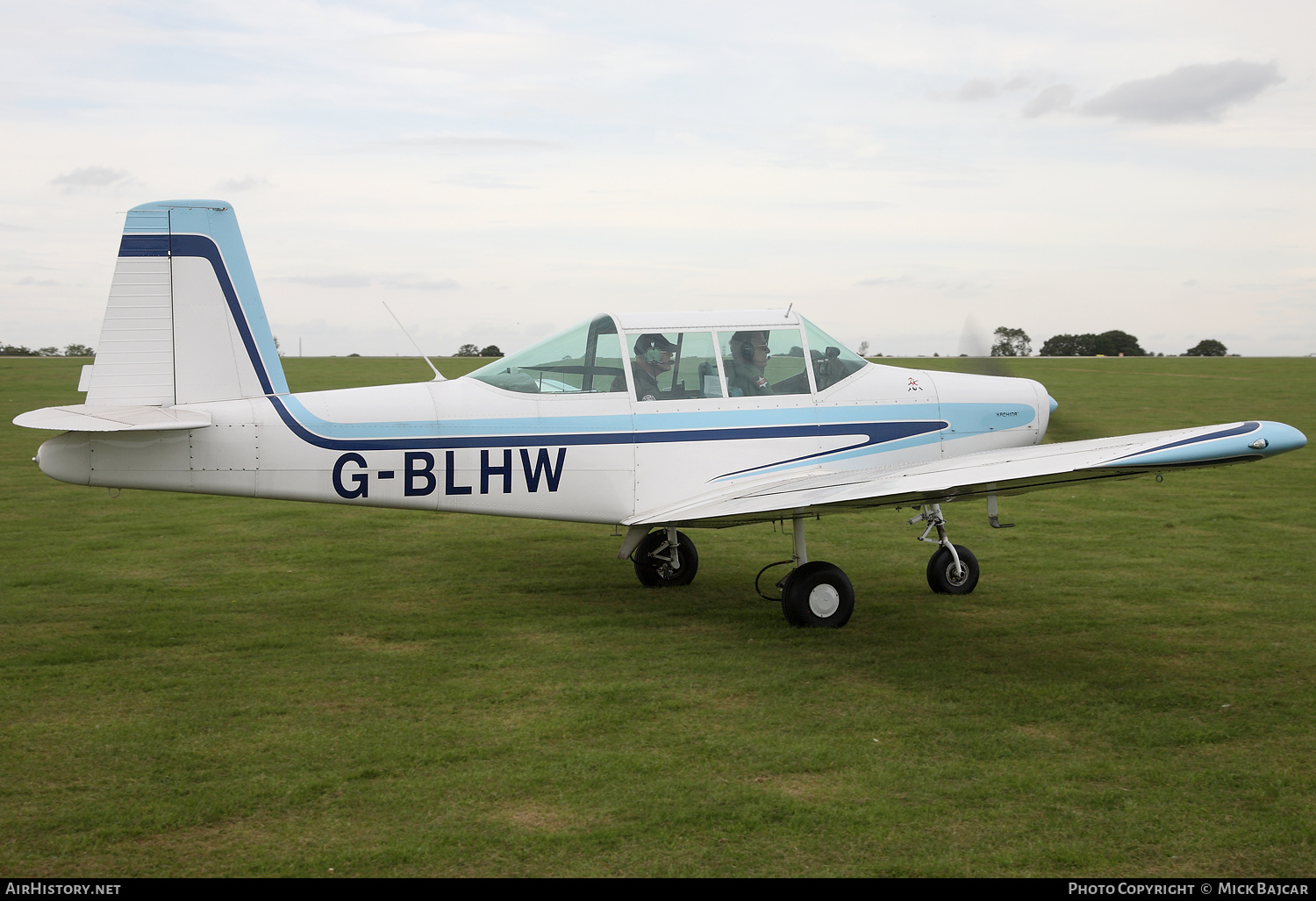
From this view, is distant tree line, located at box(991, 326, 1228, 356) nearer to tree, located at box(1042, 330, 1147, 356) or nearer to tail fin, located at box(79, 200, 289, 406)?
tree, located at box(1042, 330, 1147, 356)

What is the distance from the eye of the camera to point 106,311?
6898 mm

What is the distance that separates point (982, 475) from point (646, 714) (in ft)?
8.33

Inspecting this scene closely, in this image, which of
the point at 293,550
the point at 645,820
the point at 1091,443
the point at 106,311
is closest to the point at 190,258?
the point at 106,311

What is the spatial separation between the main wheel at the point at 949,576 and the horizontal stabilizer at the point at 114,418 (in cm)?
600

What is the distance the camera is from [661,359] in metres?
7.74

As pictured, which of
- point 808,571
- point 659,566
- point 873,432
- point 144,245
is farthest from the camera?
point 659,566

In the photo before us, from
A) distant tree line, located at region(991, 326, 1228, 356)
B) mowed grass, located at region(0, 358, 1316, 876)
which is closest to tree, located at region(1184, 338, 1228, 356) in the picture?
distant tree line, located at region(991, 326, 1228, 356)

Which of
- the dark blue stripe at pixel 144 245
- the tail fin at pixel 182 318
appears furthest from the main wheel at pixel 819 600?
the dark blue stripe at pixel 144 245

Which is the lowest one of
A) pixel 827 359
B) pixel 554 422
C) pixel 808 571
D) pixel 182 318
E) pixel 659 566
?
pixel 659 566

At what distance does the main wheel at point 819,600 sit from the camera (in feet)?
23.8

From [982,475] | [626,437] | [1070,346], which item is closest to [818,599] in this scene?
[982,475]

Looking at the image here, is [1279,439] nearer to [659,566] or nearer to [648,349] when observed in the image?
[648,349]

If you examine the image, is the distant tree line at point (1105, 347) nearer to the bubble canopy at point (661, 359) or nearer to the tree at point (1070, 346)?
the tree at point (1070, 346)
